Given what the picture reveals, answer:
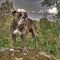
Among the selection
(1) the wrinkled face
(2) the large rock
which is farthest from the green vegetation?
(1) the wrinkled face

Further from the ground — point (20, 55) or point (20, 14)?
point (20, 14)

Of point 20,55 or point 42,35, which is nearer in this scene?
point 20,55

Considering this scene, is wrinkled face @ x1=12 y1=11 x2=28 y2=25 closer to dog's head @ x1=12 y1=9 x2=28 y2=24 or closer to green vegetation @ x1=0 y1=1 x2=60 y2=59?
dog's head @ x1=12 y1=9 x2=28 y2=24

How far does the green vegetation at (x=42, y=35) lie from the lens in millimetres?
14438

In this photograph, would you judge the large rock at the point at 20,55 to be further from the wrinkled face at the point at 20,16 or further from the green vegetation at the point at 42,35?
the green vegetation at the point at 42,35

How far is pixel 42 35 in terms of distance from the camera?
1595cm

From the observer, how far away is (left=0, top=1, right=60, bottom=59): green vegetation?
14438mm

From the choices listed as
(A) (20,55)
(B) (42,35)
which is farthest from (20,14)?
(B) (42,35)

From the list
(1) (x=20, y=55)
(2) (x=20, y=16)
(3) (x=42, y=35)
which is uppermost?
(2) (x=20, y=16)

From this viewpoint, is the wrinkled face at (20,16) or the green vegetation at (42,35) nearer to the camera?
the wrinkled face at (20,16)

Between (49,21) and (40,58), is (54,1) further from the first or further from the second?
(40,58)

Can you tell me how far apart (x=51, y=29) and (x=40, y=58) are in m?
8.52

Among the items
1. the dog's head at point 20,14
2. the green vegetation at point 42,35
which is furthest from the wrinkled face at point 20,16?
the green vegetation at point 42,35

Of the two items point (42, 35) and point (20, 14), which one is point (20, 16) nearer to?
point (20, 14)
